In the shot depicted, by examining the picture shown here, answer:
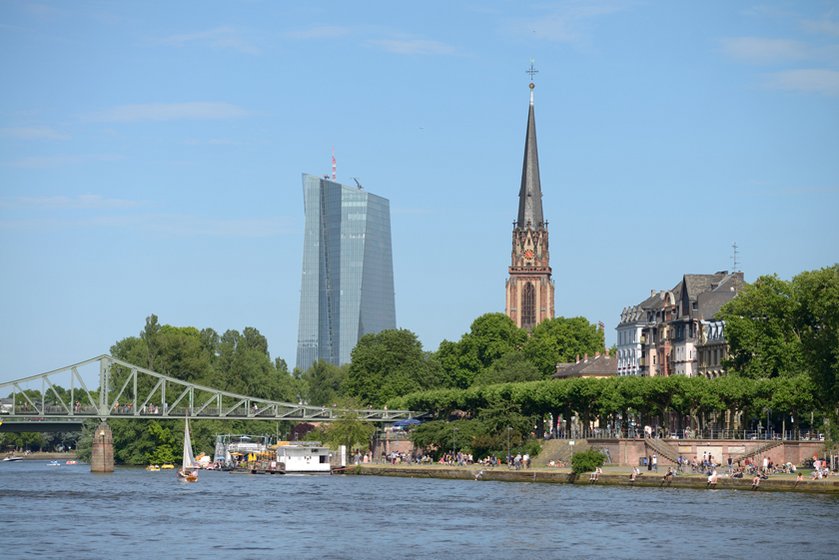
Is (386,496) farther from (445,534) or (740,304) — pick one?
(740,304)

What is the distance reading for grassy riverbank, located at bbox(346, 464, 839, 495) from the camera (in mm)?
107250

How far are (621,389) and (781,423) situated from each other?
13.9m

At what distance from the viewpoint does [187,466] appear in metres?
162

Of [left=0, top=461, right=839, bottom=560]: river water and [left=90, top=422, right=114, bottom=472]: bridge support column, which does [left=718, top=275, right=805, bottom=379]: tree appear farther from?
[left=90, top=422, right=114, bottom=472]: bridge support column

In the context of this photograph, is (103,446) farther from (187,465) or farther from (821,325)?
(821,325)

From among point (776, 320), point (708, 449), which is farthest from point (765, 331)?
point (708, 449)

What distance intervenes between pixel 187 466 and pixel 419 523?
246 ft

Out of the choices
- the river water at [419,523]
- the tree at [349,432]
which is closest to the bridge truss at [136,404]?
the tree at [349,432]

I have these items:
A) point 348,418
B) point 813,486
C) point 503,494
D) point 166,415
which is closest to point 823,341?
point 813,486

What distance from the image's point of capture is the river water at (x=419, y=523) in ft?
250

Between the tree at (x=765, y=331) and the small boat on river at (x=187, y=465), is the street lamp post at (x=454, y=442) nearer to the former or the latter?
the small boat on river at (x=187, y=465)

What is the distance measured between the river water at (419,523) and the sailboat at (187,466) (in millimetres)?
14163

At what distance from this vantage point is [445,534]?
84.2 m

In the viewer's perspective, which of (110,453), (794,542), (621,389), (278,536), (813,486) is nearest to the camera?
(794,542)
